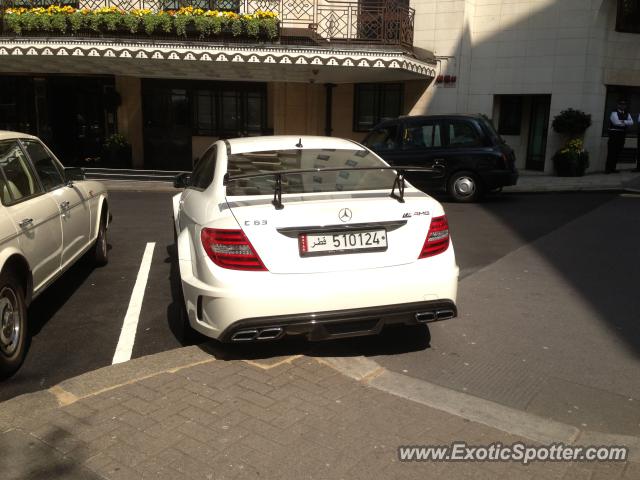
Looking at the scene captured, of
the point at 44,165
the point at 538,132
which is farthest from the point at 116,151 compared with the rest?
the point at 44,165

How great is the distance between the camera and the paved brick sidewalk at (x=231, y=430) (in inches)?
114

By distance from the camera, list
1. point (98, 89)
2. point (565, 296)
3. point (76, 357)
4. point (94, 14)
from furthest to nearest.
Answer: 1. point (98, 89)
2. point (94, 14)
3. point (565, 296)
4. point (76, 357)

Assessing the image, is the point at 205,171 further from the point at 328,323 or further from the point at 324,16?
the point at 324,16

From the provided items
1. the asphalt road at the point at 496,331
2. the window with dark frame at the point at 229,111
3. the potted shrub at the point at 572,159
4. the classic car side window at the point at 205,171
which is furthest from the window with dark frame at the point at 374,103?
the classic car side window at the point at 205,171

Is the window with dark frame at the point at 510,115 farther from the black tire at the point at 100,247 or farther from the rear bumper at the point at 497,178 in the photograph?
the black tire at the point at 100,247

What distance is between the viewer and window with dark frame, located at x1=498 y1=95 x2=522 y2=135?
17422mm

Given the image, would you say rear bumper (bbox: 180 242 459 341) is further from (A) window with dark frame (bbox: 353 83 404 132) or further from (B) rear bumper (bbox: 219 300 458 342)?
(A) window with dark frame (bbox: 353 83 404 132)

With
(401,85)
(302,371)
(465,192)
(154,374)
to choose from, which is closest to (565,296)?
(302,371)

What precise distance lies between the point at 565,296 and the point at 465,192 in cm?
634

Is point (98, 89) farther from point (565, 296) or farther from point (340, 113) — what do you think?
point (565, 296)

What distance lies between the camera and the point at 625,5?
16.2m

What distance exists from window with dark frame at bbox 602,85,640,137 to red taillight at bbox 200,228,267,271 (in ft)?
51.9

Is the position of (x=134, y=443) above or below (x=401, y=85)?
below

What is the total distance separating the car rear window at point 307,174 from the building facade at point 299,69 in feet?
31.6
